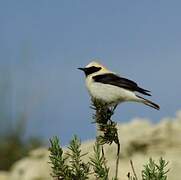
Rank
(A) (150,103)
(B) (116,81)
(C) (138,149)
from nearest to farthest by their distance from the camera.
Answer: (A) (150,103), (B) (116,81), (C) (138,149)

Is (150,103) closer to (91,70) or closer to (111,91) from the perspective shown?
(111,91)

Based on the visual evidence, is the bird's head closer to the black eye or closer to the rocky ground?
the black eye

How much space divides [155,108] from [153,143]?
1099 cm

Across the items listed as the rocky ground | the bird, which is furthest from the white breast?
the rocky ground

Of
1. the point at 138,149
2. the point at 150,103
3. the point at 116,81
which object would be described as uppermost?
the point at 138,149

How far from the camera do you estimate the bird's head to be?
914cm

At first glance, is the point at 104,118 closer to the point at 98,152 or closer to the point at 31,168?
the point at 98,152

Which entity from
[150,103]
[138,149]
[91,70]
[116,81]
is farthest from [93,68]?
[138,149]

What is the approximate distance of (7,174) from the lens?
22031 millimetres

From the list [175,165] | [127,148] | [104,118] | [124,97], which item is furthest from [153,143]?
[104,118]

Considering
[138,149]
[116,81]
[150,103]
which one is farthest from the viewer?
[138,149]

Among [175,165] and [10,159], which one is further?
[10,159]

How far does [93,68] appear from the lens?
9203mm

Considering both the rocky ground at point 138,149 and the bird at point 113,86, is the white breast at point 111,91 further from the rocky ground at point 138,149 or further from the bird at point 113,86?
the rocky ground at point 138,149
